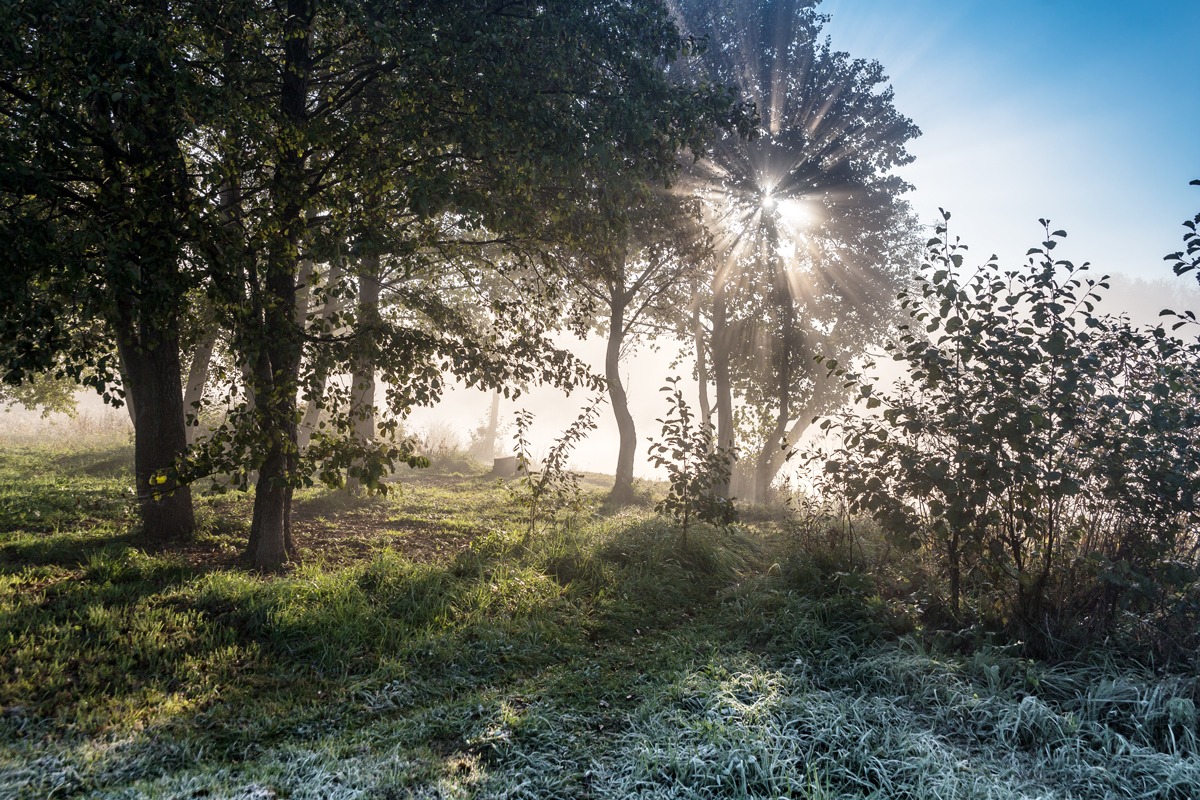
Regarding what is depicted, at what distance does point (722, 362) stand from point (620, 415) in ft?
9.85

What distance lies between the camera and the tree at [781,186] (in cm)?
1553

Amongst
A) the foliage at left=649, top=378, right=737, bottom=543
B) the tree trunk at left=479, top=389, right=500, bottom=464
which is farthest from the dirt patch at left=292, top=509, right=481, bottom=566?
the tree trunk at left=479, top=389, right=500, bottom=464

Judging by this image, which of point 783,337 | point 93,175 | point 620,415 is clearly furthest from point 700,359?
point 93,175

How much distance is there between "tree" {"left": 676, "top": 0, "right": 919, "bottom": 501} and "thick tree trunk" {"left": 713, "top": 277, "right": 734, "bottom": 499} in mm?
28

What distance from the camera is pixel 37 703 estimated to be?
154 inches

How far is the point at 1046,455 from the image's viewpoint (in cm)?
515

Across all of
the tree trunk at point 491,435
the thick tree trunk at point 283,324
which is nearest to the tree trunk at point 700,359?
the thick tree trunk at point 283,324

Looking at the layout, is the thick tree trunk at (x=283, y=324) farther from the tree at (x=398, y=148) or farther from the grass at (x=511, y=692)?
the grass at (x=511, y=692)

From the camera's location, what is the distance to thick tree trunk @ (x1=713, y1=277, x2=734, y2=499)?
1622cm

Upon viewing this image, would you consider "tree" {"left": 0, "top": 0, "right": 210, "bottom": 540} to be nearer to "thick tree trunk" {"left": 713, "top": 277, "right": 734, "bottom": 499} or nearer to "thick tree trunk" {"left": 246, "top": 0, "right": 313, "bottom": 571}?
"thick tree trunk" {"left": 246, "top": 0, "right": 313, "bottom": 571}

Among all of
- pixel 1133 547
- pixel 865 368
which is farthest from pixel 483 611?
pixel 1133 547

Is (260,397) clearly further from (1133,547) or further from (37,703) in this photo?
(1133,547)

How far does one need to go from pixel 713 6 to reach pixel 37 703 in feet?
55.9

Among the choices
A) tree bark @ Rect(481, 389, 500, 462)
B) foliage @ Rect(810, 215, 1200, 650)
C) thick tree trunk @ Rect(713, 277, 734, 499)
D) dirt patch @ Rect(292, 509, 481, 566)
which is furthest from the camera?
tree bark @ Rect(481, 389, 500, 462)
